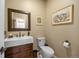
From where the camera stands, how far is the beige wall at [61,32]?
2.58m

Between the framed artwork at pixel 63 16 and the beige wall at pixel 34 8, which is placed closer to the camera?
the framed artwork at pixel 63 16

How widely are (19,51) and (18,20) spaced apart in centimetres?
123

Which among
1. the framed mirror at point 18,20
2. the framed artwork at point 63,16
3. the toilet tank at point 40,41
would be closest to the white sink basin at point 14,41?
the framed mirror at point 18,20

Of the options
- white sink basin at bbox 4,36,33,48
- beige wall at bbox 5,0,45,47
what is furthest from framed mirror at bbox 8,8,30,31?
white sink basin at bbox 4,36,33,48

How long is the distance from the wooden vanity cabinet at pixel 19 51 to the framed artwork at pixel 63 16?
1234 mm

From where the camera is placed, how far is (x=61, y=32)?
321 centimetres

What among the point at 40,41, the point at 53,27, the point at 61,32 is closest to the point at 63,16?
the point at 61,32

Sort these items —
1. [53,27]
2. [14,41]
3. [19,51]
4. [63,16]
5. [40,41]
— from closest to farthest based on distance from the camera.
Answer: [14,41]
[19,51]
[63,16]
[53,27]
[40,41]

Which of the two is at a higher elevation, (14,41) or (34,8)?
(34,8)

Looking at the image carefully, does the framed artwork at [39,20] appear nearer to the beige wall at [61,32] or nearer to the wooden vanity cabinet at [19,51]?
the beige wall at [61,32]

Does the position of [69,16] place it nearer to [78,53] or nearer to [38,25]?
[78,53]

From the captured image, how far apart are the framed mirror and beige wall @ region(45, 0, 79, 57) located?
89 centimetres

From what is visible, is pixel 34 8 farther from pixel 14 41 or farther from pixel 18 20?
pixel 14 41

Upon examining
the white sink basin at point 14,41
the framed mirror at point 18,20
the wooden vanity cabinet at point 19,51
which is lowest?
the wooden vanity cabinet at point 19,51
